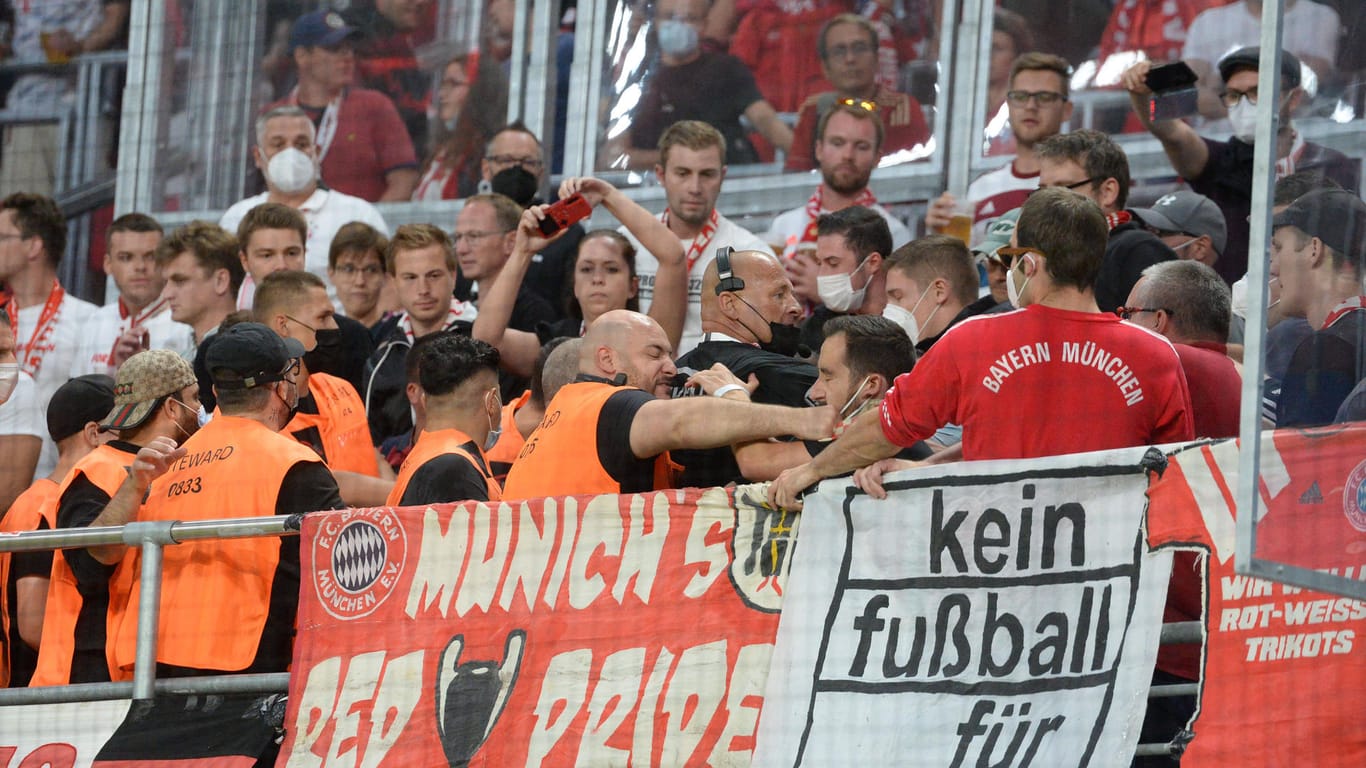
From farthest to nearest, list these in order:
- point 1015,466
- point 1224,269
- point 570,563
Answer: point 1224,269 < point 570,563 < point 1015,466

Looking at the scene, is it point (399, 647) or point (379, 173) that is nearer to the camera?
point (399, 647)

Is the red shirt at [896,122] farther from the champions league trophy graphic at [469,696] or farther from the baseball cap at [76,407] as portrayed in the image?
the champions league trophy graphic at [469,696]

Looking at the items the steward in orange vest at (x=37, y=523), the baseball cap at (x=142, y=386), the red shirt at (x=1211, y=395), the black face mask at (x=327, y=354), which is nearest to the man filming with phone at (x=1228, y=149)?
the red shirt at (x=1211, y=395)

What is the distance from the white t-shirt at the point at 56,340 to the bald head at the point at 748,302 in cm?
447

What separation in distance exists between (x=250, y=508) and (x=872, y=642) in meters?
2.31

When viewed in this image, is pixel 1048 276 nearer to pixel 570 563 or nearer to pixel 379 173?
pixel 570 563

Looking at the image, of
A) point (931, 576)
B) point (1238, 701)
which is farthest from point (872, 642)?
point (1238, 701)

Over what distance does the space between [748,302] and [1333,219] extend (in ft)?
8.69

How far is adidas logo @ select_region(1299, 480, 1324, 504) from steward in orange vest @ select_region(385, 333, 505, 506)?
2863 millimetres

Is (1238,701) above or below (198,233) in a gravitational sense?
below

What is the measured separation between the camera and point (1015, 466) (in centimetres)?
475

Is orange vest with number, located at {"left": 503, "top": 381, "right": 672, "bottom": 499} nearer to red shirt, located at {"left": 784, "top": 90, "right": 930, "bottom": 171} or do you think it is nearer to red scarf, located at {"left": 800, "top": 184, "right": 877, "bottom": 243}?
red scarf, located at {"left": 800, "top": 184, "right": 877, "bottom": 243}

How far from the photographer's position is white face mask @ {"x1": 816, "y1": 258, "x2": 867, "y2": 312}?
24.7 feet

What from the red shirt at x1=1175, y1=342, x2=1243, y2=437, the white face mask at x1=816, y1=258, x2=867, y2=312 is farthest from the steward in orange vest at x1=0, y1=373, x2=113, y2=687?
the red shirt at x1=1175, y1=342, x2=1243, y2=437
